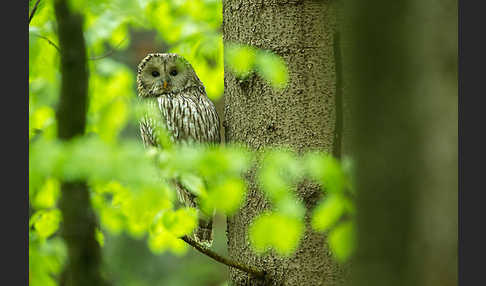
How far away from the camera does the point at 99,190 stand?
3309mm

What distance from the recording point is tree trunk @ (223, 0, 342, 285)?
8.99 ft

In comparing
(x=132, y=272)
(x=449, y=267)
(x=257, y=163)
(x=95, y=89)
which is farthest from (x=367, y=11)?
(x=132, y=272)

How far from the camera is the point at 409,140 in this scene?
130 centimetres

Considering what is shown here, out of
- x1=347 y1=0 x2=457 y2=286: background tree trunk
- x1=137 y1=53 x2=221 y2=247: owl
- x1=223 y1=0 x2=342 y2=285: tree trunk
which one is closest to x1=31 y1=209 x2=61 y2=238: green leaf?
x1=137 y1=53 x2=221 y2=247: owl

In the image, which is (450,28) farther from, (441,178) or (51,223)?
(51,223)

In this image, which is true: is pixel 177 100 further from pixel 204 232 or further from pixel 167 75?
pixel 204 232

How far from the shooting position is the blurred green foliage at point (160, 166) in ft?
6.22

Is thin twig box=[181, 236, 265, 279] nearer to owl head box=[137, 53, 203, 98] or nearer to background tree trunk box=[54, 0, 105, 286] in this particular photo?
background tree trunk box=[54, 0, 105, 286]

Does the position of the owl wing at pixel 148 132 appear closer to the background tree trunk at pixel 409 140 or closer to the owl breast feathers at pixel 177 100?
the owl breast feathers at pixel 177 100

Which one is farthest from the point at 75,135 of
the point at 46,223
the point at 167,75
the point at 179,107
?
the point at 167,75

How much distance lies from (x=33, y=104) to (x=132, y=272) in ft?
14.7

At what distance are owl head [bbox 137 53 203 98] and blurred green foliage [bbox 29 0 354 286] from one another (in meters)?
0.10

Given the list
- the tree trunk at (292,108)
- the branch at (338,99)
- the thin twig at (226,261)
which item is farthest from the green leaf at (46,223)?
the branch at (338,99)

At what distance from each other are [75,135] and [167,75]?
1871mm
